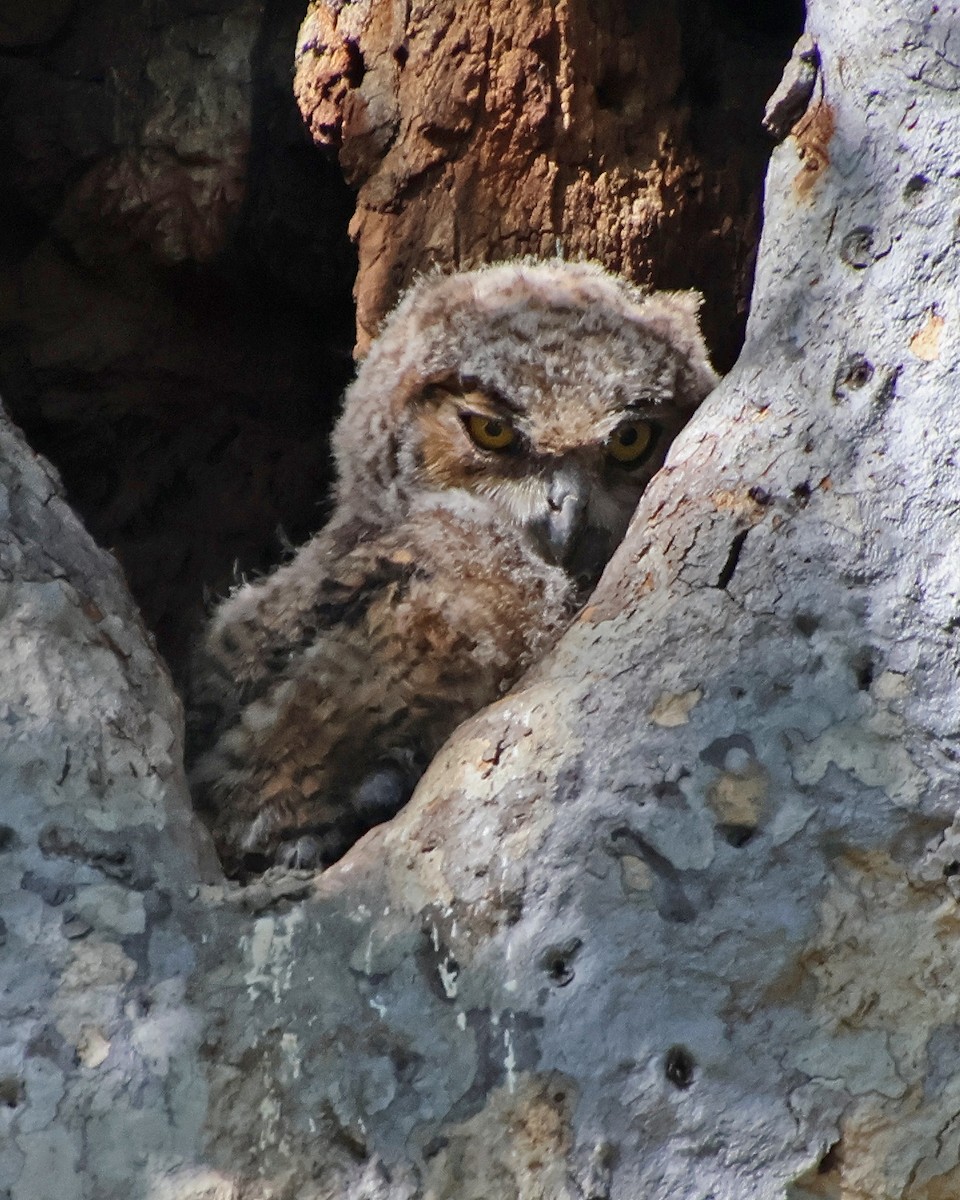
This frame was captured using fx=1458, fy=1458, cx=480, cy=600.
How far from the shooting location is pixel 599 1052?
64.6 inches

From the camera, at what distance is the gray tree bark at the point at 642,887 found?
1620 mm

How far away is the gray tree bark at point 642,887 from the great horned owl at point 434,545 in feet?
2.08

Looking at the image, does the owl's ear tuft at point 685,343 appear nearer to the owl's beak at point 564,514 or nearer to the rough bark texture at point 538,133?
the owl's beak at point 564,514

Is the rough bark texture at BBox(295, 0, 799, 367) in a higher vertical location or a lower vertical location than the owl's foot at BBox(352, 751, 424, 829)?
higher

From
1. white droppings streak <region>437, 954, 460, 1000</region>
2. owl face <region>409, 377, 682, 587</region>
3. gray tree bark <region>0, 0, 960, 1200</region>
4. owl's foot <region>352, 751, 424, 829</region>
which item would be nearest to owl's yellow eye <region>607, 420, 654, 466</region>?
owl face <region>409, 377, 682, 587</region>

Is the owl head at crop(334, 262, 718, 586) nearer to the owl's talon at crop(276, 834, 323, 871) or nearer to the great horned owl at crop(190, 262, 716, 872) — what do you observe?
the great horned owl at crop(190, 262, 716, 872)

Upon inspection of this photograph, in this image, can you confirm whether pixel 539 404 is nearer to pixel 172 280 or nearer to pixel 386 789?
pixel 386 789

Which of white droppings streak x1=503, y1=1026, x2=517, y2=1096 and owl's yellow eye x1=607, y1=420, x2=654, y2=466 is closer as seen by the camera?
white droppings streak x1=503, y1=1026, x2=517, y2=1096

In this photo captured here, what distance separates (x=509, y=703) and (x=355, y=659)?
30.9 inches

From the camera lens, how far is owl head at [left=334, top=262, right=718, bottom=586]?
2.87m

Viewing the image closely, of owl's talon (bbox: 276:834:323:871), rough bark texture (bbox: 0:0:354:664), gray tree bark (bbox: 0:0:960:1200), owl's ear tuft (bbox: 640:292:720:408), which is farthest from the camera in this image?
rough bark texture (bbox: 0:0:354:664)

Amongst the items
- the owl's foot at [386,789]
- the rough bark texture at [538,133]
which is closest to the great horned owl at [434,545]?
the owl's foot at [386,789]

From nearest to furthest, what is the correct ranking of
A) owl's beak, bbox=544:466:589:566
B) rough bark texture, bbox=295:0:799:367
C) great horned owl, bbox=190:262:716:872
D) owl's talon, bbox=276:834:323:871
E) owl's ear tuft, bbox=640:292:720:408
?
1. owl's talon, bbox=276:834:323:871
2. great horned owl, bbox=190:262:716:872
3. owl's beak, bbox=544:466:589:566
4. owl's ear tuft, bbox=640:292:720:408
5. rough bark texture, bbox=295:0:799:367

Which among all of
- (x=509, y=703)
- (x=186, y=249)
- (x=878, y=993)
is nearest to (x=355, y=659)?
(x=509, y=703)
